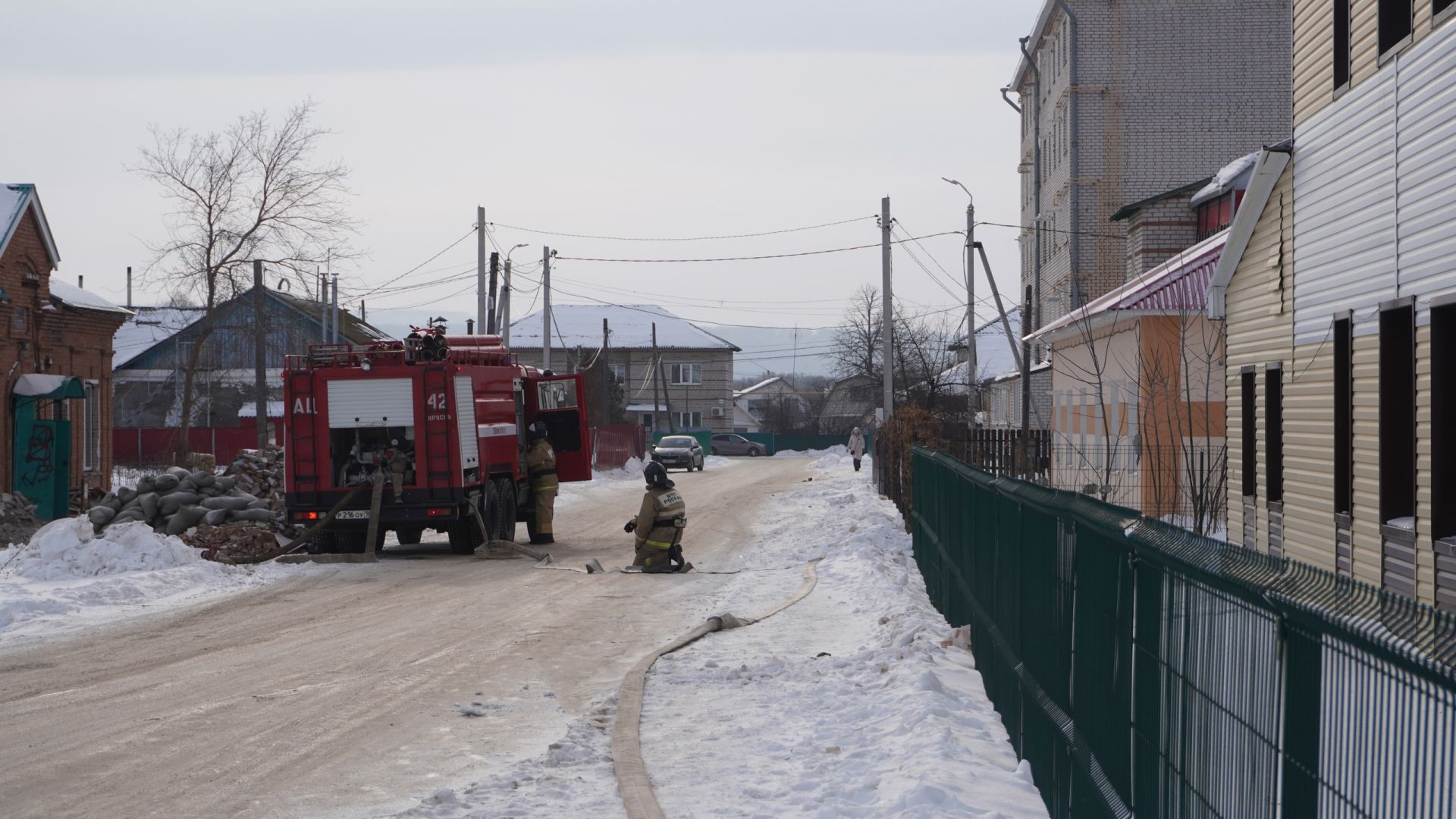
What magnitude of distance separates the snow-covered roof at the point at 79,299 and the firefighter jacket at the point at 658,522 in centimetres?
1689

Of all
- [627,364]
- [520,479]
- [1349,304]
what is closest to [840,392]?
[627,364]

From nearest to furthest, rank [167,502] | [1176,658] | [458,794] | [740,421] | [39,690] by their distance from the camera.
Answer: [1176,658] < [458,794] < [39,690] < [167,502] < [740,421]

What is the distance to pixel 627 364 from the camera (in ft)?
316

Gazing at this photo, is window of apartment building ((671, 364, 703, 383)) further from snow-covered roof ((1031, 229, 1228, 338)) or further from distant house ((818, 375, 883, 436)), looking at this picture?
snow-covered roof ((1031, 229, 1228, 338))

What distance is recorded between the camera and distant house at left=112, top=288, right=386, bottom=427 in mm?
65375

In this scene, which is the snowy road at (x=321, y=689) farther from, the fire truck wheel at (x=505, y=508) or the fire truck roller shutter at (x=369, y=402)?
the fire truck wheel at (x=505, y=508)

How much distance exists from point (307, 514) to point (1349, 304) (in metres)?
13.4

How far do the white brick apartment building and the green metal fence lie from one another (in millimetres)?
41213

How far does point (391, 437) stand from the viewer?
1970cm

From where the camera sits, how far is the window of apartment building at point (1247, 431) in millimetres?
17500

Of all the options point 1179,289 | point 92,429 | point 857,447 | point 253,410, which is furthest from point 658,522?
point 253,410

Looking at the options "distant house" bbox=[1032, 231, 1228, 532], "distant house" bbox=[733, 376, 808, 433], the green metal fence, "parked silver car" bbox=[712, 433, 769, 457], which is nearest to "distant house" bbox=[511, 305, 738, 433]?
"parked silver car" bbox=[712, 433, 769, 457]

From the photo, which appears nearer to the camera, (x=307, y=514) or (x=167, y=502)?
(x=307, y=514)

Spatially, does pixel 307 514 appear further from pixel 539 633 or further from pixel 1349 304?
pixel 1349 304
